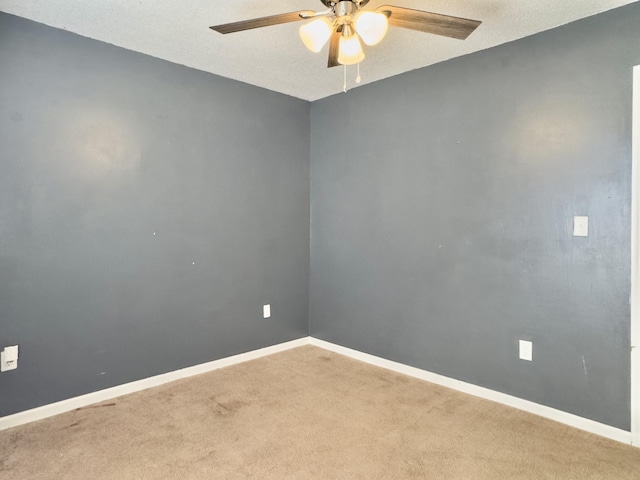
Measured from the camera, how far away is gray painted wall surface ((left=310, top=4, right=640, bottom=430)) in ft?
7.60

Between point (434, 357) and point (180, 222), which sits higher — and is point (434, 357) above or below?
below

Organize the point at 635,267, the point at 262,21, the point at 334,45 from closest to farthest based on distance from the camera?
the point at 262,21
the point at 334,45
the point at 635,267

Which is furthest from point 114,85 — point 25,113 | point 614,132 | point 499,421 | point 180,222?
point 499,421

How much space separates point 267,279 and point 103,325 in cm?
139

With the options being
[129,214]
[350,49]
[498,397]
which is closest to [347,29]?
[350,49]

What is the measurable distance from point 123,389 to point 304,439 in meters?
1.41

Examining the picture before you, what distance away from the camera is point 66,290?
2594mm

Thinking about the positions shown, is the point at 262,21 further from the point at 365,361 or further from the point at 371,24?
the point at 365,361

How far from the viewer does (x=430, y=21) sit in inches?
66.9

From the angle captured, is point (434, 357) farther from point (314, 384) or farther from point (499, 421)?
point (314, 384)

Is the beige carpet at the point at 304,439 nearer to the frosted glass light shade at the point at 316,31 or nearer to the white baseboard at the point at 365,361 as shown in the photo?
the white baseboard at the point at 365,361

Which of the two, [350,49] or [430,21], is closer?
[430,21]

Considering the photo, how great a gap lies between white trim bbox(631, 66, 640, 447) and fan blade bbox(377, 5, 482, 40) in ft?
3.89

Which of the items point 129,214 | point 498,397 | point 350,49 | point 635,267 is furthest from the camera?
point 129,214
